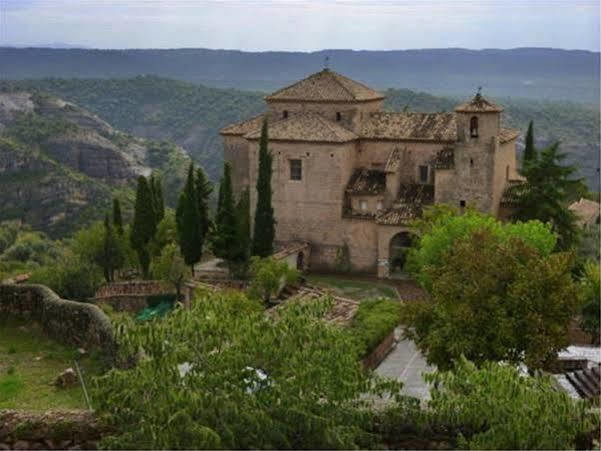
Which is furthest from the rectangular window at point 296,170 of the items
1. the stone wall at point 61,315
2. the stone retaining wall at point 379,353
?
the stone wall at point 61,315

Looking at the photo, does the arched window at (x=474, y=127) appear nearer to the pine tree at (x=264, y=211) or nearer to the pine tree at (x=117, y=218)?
the pine tree at (x=264, y=211)

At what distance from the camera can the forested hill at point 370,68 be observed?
167m

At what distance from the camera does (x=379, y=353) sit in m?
25.2

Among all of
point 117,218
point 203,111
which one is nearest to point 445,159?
point 117,218

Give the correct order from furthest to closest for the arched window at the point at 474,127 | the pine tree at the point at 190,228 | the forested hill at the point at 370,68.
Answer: the forested hill at the point at 370,68 → the arched window at the point at 474,127 → the pine tree at the point at 190,228

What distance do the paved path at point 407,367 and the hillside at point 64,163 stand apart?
4053 centimetres

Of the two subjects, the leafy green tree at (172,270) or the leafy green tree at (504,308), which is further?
the leafy green tree at (172,270)

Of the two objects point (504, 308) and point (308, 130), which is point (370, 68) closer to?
point (308, 130)

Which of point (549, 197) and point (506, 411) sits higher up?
point (506, 411)

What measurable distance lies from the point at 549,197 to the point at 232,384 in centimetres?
2562

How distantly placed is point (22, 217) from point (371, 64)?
433 feet

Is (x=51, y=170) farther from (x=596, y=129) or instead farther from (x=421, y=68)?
(x=421, y=68)

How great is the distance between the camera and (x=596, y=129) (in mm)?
109438

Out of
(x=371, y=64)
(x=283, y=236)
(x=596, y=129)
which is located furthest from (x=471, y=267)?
(x=371, y=64)
